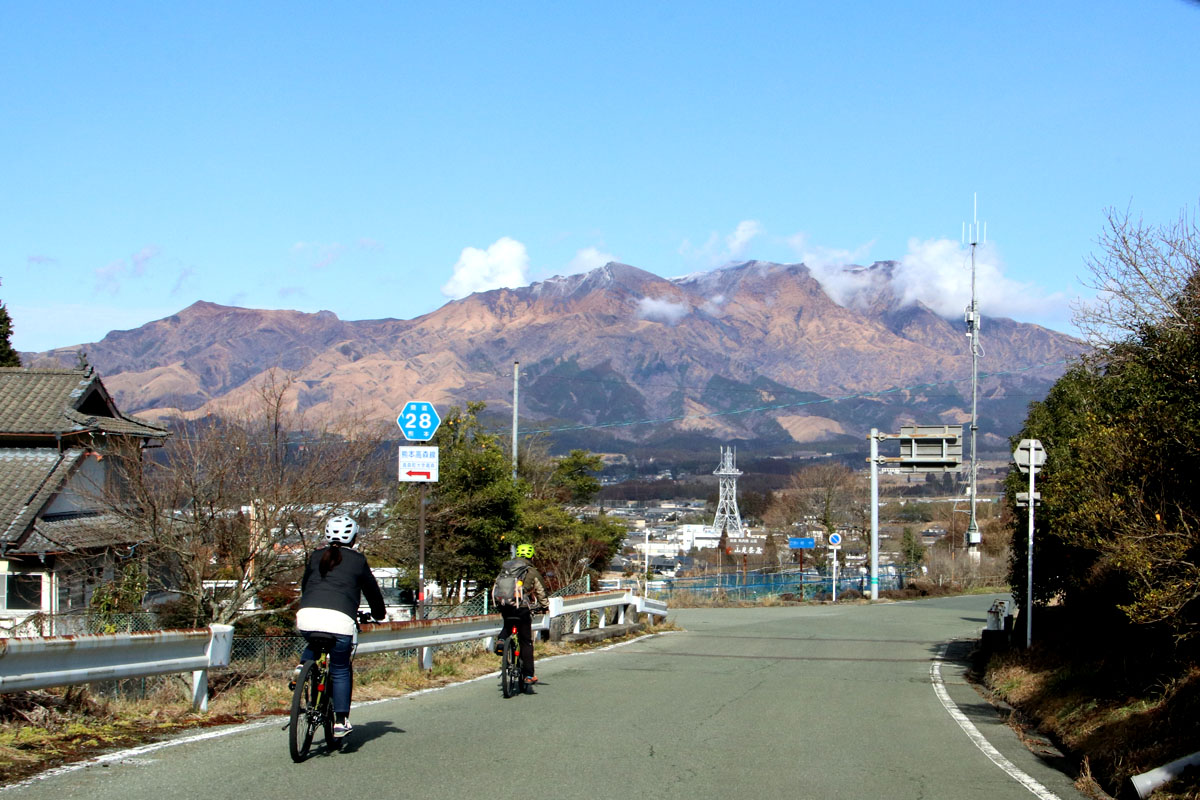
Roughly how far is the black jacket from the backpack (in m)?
4.05

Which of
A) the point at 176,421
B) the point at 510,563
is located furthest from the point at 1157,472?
the point at 176,421

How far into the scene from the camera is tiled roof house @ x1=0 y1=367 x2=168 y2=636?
840 inches

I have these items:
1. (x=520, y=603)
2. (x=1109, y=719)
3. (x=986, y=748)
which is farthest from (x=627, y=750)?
(x=1109, y=719)

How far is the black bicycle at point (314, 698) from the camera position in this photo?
299 inches

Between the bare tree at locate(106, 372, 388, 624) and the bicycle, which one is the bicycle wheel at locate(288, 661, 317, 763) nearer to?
the bicycle

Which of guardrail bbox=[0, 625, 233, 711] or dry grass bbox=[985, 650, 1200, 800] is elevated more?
guardrail bbox=[0, 625, 233, 711]

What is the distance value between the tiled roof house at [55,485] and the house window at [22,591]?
20mm

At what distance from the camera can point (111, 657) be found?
8.43m

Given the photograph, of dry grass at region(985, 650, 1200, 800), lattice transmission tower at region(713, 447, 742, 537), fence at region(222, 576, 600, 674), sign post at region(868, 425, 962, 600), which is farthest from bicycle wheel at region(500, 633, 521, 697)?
lattice transmission tower at region(713, 447, 742, 537)

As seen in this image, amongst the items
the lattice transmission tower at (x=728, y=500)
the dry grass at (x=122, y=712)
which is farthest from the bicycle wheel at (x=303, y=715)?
the lattice transmission tower at (x=728, y=500)

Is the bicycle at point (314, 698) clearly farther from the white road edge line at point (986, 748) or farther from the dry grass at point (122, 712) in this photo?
the white road edge line at point (986, 748)

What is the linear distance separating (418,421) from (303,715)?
28.3 ft

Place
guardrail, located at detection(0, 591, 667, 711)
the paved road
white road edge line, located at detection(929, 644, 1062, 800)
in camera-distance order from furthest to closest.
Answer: white road edge line, located at detection(929, 644, 1062, 800) → guardrail, located at detection(0, 591, 667, 711) → the paved road

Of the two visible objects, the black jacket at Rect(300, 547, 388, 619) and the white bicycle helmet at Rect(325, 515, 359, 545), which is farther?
the white bicycle helmet at Rect(325, 515, 359, 545)
